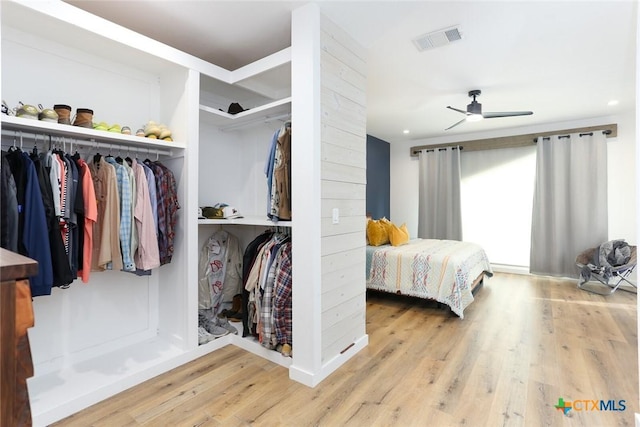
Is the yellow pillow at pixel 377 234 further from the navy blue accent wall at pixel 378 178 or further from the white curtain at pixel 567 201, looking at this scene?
the white curtain at pixel 567 201

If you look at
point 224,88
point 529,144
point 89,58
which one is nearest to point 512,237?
point 529,144

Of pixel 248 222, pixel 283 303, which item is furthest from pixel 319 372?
pixel 248 222

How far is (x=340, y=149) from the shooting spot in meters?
2.35

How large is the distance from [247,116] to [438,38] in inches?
67.2

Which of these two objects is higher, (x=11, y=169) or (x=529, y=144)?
(x=529, y=144)

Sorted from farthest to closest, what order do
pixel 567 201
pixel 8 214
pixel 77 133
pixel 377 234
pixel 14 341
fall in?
pixel 567 201, pixel 377 234, pixel 77 133, pixel 8 214, pixel 14 341

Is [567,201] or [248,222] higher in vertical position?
[567,201]

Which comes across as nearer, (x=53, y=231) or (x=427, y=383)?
(x=53, y=231)

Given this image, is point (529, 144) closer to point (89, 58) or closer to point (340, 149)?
point (340, 149)

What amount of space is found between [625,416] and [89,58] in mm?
4021

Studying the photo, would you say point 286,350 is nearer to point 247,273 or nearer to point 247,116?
point 247,273

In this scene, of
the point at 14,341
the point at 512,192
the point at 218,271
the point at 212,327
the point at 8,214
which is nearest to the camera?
the point at 14,341

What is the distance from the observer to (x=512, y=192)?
18.0 feet

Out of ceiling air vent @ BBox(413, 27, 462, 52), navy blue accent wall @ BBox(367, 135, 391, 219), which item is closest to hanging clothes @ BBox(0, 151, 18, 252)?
ceiling air vent @ BBox(413, 27, 462, 52)
